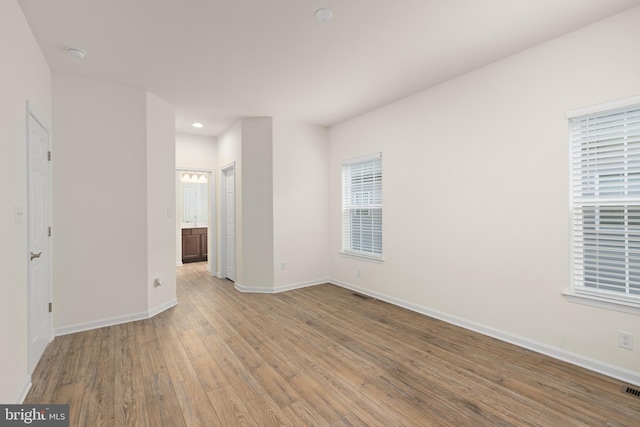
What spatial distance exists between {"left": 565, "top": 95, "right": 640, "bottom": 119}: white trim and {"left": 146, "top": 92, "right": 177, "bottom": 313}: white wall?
14.6 ft

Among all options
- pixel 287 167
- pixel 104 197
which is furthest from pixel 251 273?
pixel 104 197

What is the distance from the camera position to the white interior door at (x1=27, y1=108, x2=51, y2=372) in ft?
7.73

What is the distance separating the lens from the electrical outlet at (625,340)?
7.20ft

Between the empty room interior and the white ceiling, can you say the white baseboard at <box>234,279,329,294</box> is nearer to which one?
the empty room interior

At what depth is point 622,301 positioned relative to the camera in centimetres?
223

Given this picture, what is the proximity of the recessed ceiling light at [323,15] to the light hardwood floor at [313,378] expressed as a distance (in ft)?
9.24

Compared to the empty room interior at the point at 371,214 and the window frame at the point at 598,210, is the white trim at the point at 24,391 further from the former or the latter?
the window frame at the point at 598,210

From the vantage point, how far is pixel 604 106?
2303 millimetres

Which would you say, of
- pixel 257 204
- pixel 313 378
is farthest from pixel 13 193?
pixel 257 204

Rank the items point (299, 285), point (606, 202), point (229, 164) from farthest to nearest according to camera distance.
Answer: point (229, 164), point (299, 285), point (606, 202)

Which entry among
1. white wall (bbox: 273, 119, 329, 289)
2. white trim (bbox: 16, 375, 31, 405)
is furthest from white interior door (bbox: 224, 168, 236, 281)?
white trim (bbox: 16, 375, 31, 405)

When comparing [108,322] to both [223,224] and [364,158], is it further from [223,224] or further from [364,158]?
[364,158]

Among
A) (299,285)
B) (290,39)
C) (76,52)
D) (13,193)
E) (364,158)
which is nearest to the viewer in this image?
(13,193)

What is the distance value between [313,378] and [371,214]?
8.94 ft
